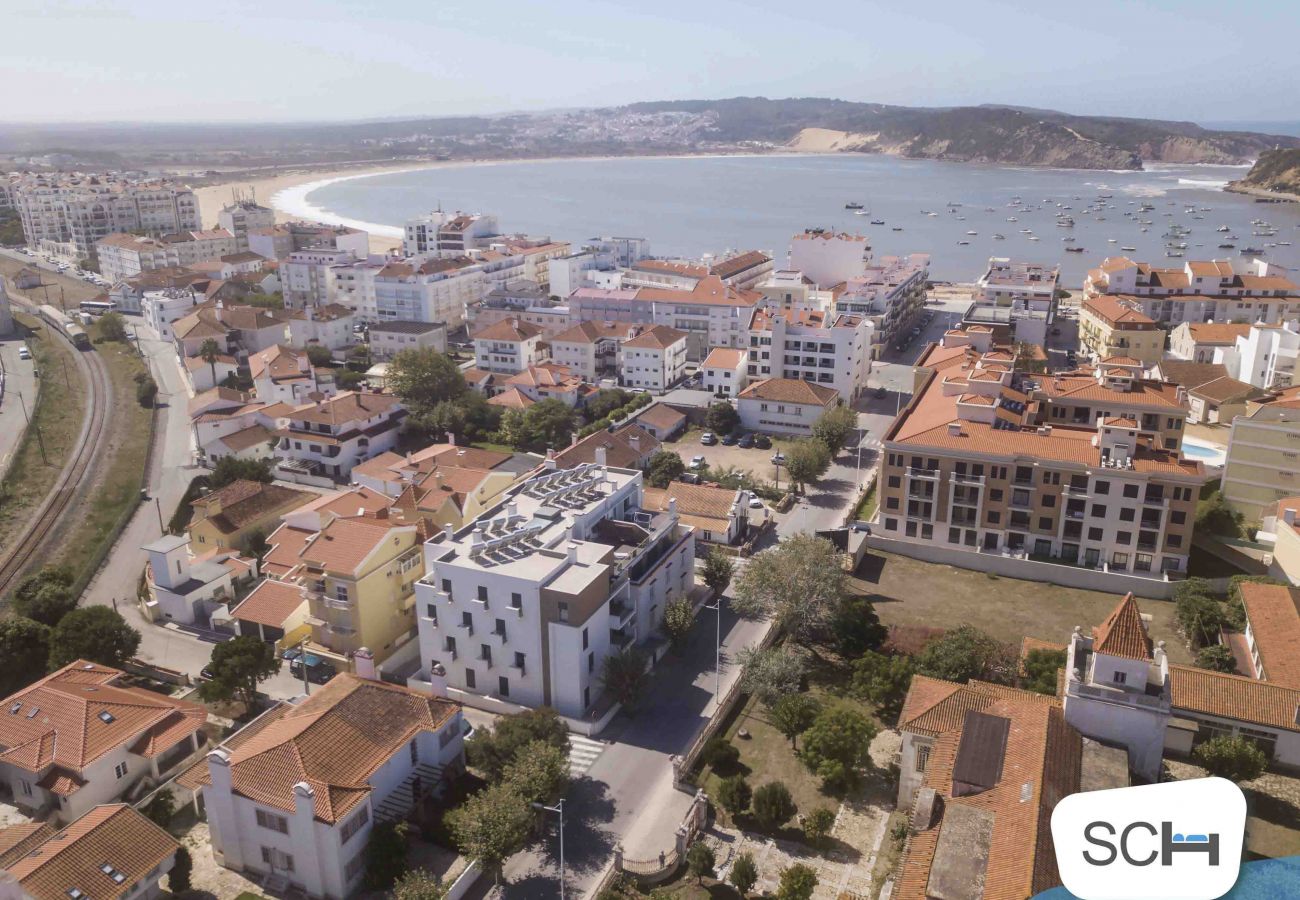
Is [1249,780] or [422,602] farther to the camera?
[422,602]

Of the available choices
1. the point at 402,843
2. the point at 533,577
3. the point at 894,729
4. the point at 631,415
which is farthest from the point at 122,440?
the point at 894,729

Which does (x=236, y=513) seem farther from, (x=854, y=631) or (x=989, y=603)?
(x=989, y=603)

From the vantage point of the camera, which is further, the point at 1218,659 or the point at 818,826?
the point at 1218,659

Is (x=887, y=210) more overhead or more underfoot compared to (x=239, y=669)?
more overhead

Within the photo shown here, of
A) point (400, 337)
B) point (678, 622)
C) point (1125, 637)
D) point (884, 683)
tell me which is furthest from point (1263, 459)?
point (400, 337)

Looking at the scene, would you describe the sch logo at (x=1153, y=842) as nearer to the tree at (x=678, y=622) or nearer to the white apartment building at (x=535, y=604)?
the white apartment building at (x=535, y=604)

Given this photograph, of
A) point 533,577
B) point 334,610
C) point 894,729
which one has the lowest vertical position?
point 894,729

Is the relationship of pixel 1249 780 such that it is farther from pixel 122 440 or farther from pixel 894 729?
pixel 122 440

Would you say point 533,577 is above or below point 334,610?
above
